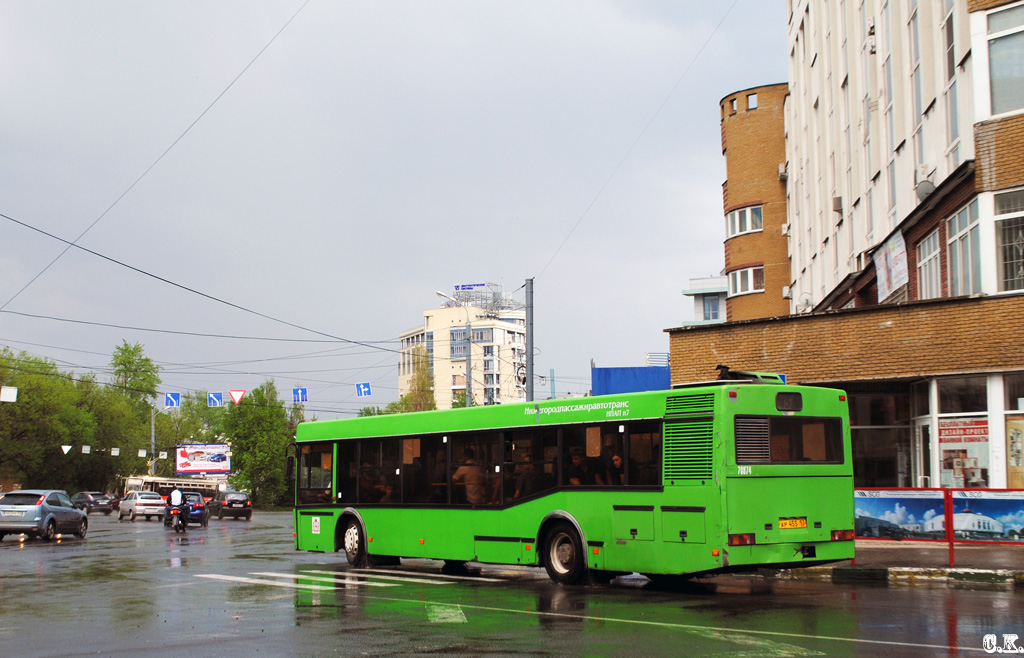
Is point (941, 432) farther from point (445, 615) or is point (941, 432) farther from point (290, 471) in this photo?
point (290, 471)

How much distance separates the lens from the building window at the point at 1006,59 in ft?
62.3

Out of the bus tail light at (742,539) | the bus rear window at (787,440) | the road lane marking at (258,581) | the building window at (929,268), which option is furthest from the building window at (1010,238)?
the road lane marking at (258,581)

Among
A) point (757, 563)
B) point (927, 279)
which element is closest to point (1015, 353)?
point (927, 279)

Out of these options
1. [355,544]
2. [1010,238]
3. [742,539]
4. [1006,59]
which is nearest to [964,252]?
[1010,238]

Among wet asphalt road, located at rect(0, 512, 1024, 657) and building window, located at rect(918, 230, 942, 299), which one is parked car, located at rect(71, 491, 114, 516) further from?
building window, located at rect(918, 230, 942, 299)

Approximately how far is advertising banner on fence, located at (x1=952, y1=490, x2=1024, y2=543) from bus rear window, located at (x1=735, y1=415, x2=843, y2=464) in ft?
11.1

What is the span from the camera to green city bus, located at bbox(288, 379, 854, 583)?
13.8 metres

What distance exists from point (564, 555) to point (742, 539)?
345cm

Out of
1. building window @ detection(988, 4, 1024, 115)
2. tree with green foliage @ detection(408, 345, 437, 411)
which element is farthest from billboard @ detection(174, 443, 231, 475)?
building window @ detection(988, 4, 1024, 115)

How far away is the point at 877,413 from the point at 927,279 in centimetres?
327

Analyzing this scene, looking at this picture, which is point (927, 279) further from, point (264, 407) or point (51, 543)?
point (264, 407)

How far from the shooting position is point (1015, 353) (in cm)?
1939

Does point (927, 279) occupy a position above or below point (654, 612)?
above

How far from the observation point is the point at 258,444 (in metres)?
90.1
